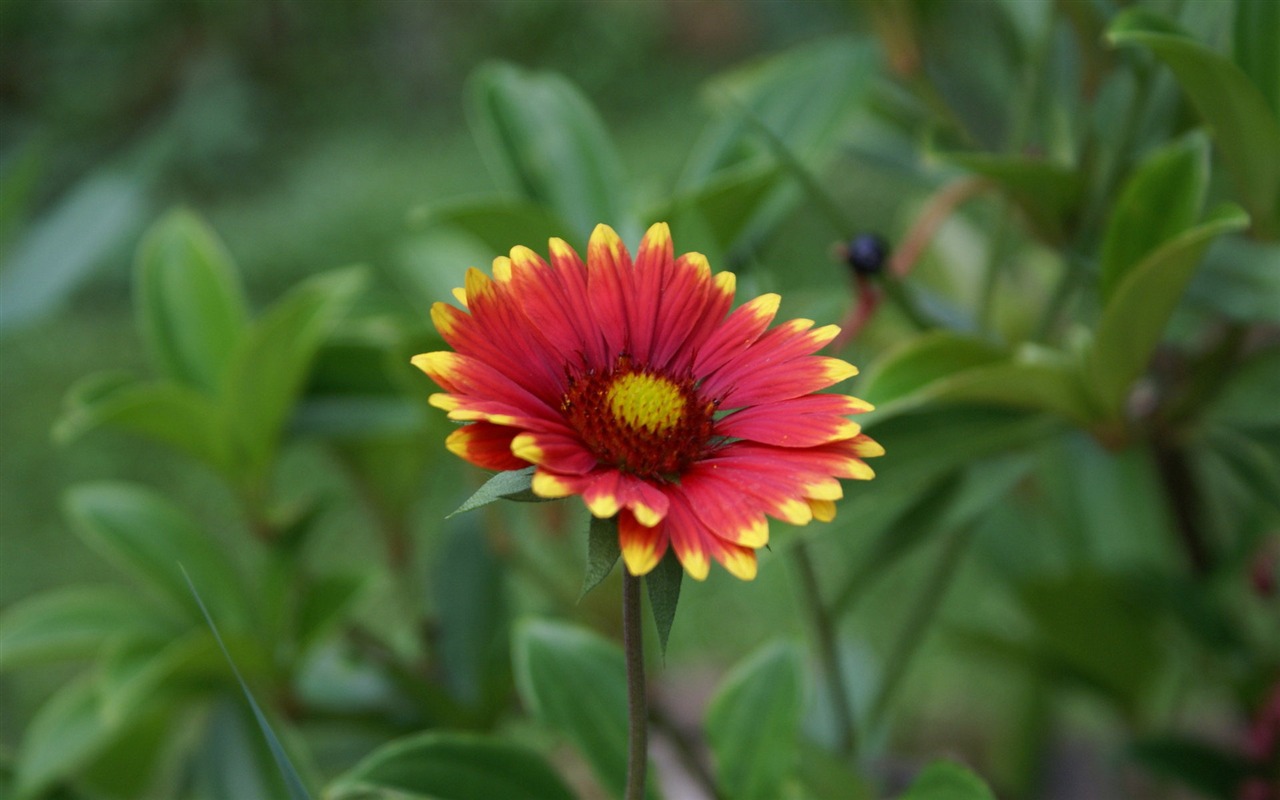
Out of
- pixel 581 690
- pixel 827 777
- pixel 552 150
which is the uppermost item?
pixel 552 150

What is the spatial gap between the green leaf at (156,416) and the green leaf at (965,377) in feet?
1.30

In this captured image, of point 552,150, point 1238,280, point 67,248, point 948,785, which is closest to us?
point 948,785

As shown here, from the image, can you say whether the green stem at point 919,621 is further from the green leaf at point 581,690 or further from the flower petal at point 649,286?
the flower petal at point 649,286

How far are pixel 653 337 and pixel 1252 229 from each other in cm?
40

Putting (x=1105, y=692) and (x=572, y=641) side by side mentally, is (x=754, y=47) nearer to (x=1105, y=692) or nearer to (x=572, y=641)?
(x=1105, y=692)

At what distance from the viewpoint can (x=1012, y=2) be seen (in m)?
0.76

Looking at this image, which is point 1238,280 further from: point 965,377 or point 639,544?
point 639,544

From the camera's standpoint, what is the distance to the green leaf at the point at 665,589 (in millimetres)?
368

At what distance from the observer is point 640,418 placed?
1.41ft

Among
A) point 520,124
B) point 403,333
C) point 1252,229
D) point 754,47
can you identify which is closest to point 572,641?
point 403,333

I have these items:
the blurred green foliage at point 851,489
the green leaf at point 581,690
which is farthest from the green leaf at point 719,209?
the green leaf at point 581,690

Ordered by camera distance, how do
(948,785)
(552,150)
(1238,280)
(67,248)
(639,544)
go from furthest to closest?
(67,248)
(552,150)
(1238,280)
(948,785)
(639,544)

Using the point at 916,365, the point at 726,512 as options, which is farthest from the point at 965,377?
the point at 726,512

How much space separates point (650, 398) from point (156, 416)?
405mm
